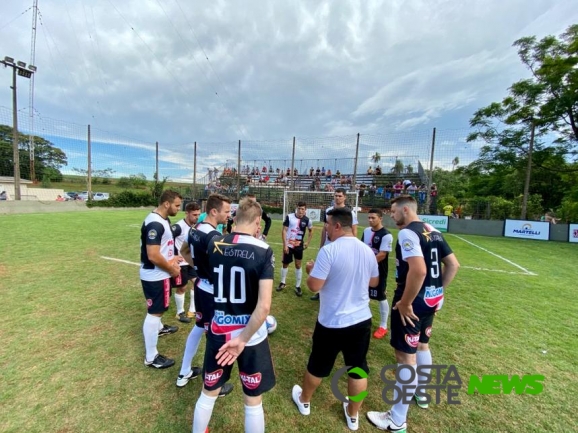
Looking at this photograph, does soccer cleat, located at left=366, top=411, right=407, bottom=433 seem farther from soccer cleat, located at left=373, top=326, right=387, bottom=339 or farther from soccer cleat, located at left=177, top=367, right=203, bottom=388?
soccer cleat, located at left=177, top=367, right=203, bottom=388

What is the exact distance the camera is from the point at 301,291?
553 cm

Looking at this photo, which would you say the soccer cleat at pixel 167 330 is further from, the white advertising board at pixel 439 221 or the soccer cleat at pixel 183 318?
the white advertising board at pixel 439 221

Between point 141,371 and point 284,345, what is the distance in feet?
5.68

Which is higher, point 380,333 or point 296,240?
point 296,240

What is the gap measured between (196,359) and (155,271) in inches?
49.4

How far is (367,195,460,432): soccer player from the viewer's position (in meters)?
2.11

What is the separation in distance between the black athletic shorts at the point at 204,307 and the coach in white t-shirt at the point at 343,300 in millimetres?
1034

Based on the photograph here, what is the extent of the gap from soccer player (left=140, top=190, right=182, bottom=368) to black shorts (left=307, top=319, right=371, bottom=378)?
1.81 metres

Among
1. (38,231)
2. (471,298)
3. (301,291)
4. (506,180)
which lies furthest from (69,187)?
(506,180)

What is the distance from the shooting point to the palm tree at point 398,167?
18025mm

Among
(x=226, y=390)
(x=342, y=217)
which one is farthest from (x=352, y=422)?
(x=342, y=217)

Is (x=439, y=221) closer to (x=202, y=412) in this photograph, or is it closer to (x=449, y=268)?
(x=449, y=268)

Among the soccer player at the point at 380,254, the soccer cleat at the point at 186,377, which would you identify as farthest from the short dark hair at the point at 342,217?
the soccer cleat at the point at 186,377

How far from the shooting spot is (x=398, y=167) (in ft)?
61.7
